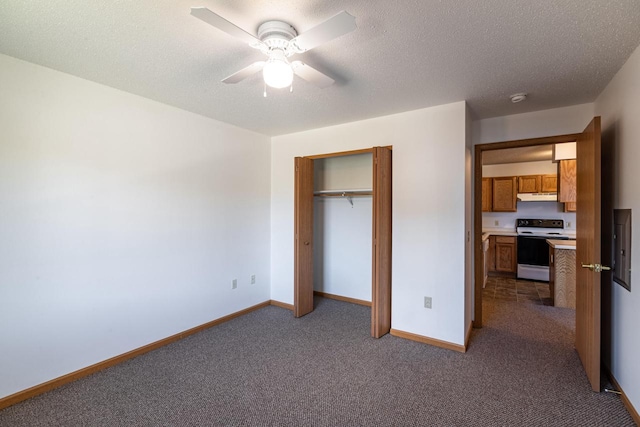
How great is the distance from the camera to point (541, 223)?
5.86 metres

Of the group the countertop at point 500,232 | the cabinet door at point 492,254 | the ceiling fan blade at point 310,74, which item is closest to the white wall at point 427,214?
the ceiling fan blade at point 310,74

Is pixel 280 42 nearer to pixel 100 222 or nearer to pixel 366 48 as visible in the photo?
pixel 366 48

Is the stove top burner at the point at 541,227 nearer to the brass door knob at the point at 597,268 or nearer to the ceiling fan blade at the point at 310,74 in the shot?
the brass door knob at the point at 597,268

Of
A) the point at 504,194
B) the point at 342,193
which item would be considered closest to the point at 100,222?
the point at 342,193

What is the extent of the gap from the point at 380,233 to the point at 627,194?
6.16ft

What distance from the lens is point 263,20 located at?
1619mm

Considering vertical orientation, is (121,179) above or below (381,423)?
above

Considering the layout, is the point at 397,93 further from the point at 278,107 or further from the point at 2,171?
the point at 2,171

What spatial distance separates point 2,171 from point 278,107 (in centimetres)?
215

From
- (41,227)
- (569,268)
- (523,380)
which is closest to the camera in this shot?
(41,227)

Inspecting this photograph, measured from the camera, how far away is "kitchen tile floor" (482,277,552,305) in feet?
14.5

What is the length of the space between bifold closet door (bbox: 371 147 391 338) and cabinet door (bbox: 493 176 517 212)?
427 cm

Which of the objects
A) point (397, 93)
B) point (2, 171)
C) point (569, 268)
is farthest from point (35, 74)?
point (569, 268)

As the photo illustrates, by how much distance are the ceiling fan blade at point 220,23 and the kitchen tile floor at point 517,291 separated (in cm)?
476
